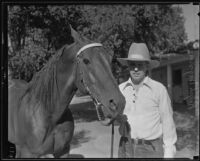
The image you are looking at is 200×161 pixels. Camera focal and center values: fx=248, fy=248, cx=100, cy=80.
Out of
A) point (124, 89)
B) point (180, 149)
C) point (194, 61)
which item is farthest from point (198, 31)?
point (180, 149)

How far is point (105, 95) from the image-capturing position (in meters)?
1.63

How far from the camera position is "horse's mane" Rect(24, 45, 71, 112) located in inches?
77.6

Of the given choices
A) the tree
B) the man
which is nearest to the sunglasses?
the man

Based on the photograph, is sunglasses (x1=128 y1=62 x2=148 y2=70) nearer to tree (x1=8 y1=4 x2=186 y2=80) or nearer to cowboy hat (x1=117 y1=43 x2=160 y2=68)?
cowboy hat (x1=117 y1=43 x2=160 y2=68)

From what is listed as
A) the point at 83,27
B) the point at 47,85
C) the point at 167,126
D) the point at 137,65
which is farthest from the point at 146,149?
the point at 83,27

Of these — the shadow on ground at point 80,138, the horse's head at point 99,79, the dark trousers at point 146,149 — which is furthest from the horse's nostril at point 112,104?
the shadow on ground at point 80,138

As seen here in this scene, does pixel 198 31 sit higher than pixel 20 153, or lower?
higher

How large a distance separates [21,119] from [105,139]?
770 mm

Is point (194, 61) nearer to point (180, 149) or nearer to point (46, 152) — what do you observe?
point (180, 149)

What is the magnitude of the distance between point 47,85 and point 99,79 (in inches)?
21.7

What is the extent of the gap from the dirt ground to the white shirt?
1.03 ft

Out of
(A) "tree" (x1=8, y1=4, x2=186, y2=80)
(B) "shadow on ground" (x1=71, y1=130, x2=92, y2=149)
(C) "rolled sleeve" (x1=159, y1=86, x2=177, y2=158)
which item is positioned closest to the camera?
(C) "rolled sleeve" (x1=159, y1=86, x2=177, y2=158)

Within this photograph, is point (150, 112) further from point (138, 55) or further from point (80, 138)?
point (80, 138)

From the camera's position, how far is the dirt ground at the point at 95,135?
81.6 inches
